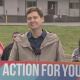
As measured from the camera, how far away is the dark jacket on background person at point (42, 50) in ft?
10.8

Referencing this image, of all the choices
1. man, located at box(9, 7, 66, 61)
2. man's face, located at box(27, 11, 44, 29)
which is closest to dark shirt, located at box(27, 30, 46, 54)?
man, located at box(9, 7, 66, 61)

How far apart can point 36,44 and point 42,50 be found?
0.12m

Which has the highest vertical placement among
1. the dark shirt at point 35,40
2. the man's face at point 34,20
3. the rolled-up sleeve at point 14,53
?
the man's face at point 34,20

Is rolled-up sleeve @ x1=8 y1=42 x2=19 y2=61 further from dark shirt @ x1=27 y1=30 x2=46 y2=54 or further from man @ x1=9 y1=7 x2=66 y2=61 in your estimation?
dark shirt @ x1=27 y1=30 x2=46 y2=54

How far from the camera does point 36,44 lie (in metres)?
3.34

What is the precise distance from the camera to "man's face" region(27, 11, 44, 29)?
10.7 ft

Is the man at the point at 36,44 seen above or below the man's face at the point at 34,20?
below

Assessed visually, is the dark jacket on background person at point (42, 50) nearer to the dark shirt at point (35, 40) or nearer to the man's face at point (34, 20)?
the dark shirt at point (35, 40)

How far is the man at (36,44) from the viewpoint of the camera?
3291 mm

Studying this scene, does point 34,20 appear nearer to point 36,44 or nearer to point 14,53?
point 36,44

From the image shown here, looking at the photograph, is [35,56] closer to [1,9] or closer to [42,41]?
[42,41]

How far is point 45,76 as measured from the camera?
11.2ft

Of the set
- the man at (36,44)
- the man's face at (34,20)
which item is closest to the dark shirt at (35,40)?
the man at (36,44)

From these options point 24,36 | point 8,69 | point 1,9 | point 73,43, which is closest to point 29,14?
point 24,36
